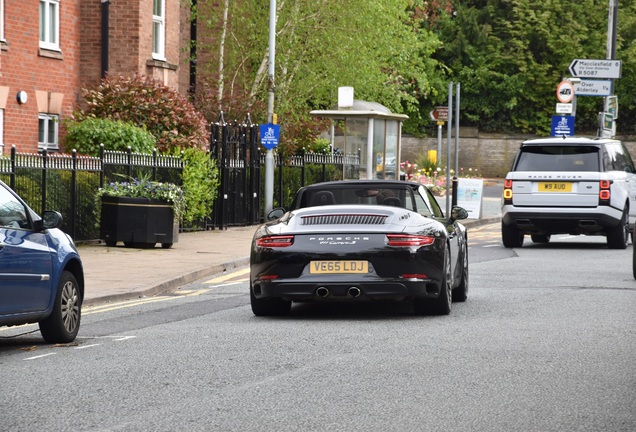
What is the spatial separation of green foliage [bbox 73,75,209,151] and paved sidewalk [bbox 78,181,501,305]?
2121 millimetres

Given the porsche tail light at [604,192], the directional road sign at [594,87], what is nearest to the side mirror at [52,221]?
the porsche tail light at [604,192]

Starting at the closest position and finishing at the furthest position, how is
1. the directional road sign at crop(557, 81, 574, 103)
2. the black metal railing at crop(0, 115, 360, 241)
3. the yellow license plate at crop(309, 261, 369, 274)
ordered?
1. the yellow license plate at crop(309, 261, 369, 274)
2. the black metal railing at crop(0, 115, 360, 241)
3. the directional road sign at crop(557, 81, 574, 103)

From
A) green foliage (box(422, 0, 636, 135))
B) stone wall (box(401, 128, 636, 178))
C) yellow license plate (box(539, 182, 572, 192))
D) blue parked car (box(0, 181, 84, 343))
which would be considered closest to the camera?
blue parked car (box(0, 181, 84, 343))

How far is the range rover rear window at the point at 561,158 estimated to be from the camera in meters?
23.0

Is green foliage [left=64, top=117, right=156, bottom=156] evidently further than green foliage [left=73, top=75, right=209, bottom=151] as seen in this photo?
No

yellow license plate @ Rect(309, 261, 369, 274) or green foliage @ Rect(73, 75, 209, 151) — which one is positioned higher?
green foliage @ Rect(73, 75, 209, 151)

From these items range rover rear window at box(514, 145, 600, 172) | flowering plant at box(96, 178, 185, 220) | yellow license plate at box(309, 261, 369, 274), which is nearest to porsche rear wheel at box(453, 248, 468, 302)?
yellow license plate at box(309, 261, 369, 274)

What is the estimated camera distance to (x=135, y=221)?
21984 mm

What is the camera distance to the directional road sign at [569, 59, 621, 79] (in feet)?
113

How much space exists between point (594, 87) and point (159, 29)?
1112cm

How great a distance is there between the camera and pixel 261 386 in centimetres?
842

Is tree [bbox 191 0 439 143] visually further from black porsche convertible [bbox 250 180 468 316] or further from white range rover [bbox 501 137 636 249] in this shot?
black porsche convertible [bbox 250 180 468 316]

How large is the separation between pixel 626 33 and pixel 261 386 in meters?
60.8

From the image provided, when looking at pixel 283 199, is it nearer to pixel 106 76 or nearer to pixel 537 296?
pixel 106 76
